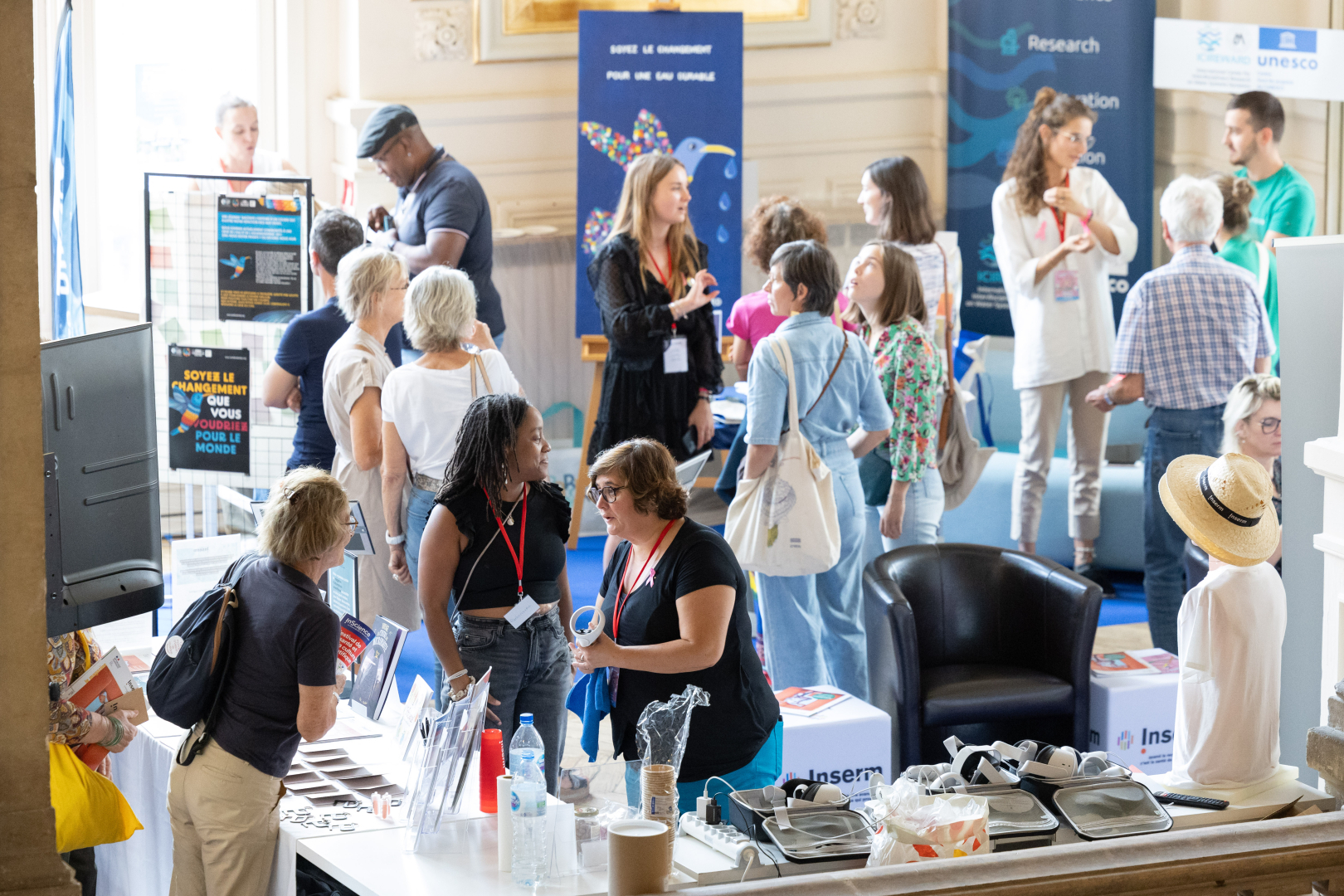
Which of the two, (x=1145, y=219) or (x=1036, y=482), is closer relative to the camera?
(x=1036, y=482)

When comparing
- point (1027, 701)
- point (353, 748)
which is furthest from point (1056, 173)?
point (353, 748)

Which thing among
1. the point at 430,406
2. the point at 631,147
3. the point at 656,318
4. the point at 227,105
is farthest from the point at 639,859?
the point at 227,105

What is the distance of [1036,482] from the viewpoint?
6.39m

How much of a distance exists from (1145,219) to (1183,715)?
4701mm

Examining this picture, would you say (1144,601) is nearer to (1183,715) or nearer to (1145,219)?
(1145,219)

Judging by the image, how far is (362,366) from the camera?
13.8ft

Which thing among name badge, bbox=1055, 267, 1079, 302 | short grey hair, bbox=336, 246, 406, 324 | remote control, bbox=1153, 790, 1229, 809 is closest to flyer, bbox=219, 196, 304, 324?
short grey hair, bbox=336, 246, 406, 324

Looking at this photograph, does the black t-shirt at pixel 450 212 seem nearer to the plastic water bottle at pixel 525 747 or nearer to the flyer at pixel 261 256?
the flyer at pixel 261 256

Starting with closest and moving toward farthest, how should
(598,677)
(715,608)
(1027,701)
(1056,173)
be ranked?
1. (715,608)
2. (598,677)
3. (1027,701)
4. (1056,173)

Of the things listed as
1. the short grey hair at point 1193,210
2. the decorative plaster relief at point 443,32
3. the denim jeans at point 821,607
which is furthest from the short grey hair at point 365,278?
the decorative plaster relief at point 443,32

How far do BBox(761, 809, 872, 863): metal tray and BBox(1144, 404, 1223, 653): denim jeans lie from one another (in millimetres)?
2906

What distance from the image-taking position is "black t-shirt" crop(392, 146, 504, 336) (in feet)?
17.9

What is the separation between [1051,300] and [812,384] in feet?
7.12

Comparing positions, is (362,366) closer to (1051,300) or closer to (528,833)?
(528,833)
